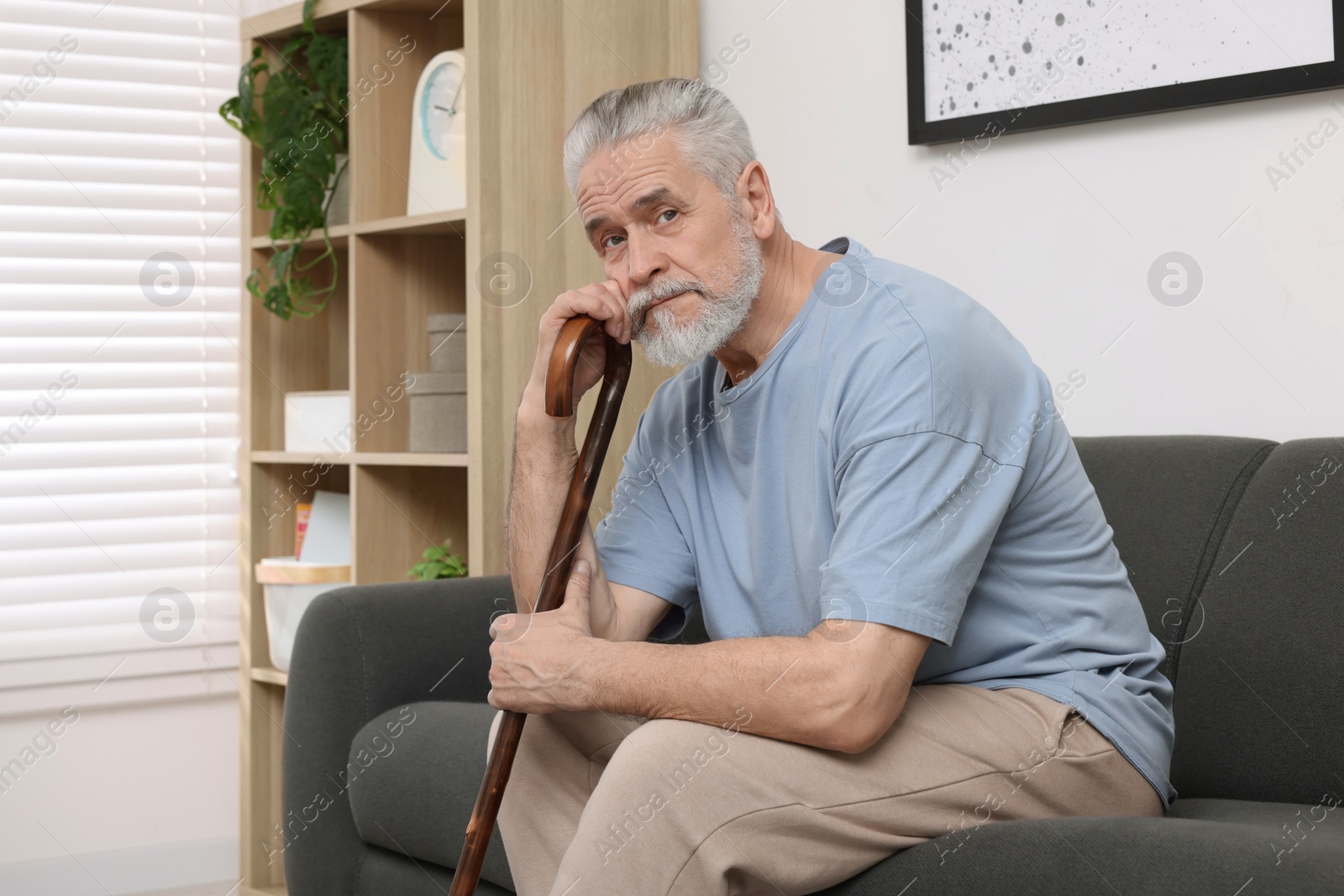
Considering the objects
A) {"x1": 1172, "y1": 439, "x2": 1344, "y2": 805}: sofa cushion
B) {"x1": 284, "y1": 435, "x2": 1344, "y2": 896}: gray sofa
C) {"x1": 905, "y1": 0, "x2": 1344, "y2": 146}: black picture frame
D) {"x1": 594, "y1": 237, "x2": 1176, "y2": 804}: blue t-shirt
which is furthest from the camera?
{"x1": 905, "y1": 0, "x2": 1344, "y2": 146}: black picture frame

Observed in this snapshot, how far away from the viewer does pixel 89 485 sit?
284 centimetres

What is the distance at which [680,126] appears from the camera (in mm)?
1542

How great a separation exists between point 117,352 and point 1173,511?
2.24 metres

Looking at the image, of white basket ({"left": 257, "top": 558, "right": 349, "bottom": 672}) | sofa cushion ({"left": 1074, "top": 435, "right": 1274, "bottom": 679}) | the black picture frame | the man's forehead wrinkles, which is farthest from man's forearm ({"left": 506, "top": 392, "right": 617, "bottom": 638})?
white basket ({"left": 257, "top": 558, "right": 349, "bottom": 672})

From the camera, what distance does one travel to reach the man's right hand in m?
1.61

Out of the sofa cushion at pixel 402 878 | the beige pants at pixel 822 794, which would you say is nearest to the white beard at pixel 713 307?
the beige pants at pixel 822 794

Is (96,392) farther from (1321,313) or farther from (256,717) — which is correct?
(1321,313)

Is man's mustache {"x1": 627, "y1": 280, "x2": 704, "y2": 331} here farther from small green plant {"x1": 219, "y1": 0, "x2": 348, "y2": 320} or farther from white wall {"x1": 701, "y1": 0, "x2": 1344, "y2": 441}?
small green plant {"x1": 219, "y1": 0, "x2": 348, "y2": 320}

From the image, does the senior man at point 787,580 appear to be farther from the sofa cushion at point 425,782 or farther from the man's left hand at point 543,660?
the sofa cushion at point 425,782

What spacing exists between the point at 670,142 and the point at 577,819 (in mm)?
776

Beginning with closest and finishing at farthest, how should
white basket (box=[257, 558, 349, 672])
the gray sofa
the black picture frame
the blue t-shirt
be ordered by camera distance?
the gray sofa
the blue t-shirt
the black picture frame
white basket (box=[257, 558, 349, 672])

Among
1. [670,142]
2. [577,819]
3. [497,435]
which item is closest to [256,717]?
[497,435]

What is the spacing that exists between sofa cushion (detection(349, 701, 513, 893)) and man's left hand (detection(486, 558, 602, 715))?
27 centimetres

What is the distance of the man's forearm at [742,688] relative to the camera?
47.0 inches
